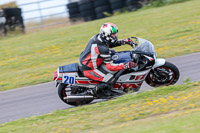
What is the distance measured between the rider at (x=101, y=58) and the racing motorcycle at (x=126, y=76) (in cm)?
11

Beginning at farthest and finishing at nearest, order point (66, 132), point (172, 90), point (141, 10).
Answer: point (141, 10) < point (172, 90) < point (66, 132)

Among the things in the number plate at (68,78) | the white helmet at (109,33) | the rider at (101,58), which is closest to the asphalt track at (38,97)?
the number plate at (68,78)

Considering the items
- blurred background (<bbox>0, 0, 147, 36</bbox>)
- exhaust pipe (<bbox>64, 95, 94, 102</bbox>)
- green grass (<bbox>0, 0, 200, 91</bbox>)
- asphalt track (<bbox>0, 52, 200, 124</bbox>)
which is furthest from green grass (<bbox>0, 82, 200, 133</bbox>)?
blurred background (<bbox>0, 0, 147, 36</bbox>)

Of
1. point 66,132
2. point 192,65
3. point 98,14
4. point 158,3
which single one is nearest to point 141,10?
point 158,3

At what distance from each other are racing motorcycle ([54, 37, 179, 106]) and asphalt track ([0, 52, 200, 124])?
473 mm

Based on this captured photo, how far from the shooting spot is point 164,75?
746cm

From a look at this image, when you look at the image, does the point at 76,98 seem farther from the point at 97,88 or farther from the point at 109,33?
the point at 109,33

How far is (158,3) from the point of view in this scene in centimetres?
2078

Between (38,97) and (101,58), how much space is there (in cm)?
246

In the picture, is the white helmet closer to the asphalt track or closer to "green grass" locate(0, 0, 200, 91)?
the asphalt track

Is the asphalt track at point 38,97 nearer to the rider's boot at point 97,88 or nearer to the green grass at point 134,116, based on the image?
the rider's boot at point 97,88

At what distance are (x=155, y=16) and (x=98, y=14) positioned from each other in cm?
433

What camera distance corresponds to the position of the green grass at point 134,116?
5.11 m

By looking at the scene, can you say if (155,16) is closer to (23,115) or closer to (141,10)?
(141,10)
